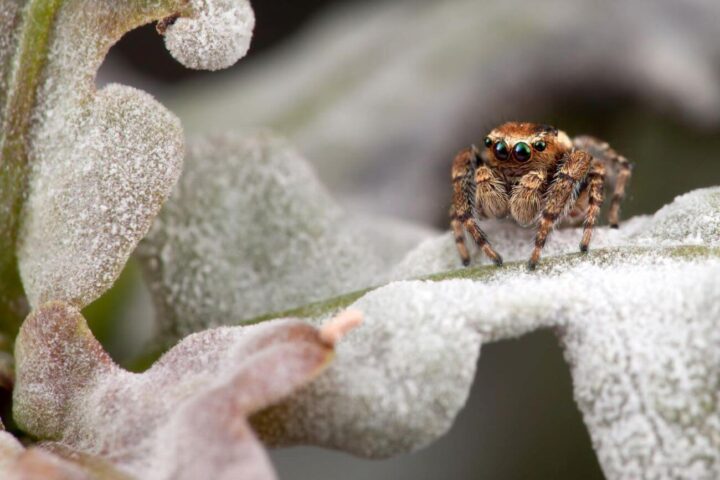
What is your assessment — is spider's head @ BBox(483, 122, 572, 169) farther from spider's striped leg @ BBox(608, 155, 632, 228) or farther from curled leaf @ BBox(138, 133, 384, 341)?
curled leaf @ BBox(138, 133, 384, 341)

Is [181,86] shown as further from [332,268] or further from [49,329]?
[49,329]

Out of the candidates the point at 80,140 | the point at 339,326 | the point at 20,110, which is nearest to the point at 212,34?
the point at 80,140

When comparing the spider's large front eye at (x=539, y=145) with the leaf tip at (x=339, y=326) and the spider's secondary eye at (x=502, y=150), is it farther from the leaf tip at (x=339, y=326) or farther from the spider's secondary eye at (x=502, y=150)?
the leaf tip at (x=339, y=326)

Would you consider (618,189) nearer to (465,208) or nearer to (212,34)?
(465,208)

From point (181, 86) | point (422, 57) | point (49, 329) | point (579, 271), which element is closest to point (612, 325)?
point (579, 271)

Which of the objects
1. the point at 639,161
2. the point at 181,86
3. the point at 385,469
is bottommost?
the point at 385,469

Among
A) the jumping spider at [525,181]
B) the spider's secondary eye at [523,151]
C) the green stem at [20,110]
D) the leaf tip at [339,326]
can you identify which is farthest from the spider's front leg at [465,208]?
the green stem at [20,110]

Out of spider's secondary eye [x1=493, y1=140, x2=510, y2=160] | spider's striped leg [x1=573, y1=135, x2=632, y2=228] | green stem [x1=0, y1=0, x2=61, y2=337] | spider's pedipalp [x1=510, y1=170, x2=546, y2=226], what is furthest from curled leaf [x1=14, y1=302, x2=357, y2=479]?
spider's striped leg [x1=573, y1=135, x2=632, y2=228]

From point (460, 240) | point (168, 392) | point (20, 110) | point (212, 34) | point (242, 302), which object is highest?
point (212, 34)
